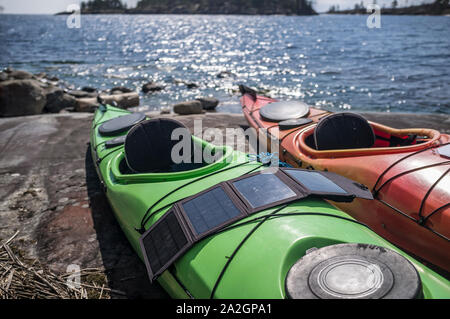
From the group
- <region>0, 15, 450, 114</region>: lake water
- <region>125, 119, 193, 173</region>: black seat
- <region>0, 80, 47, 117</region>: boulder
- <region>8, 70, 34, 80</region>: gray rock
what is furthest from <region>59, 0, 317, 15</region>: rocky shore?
<region>125, 119, 193, 173</region>: black seat

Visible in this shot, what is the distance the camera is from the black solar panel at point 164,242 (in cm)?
319

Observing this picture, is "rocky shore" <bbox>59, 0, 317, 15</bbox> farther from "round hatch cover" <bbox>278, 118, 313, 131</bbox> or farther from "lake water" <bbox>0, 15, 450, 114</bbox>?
"round hatch cover" <bbox>278, 118, 313, 131</bbox>

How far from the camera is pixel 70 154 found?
7.52 meters

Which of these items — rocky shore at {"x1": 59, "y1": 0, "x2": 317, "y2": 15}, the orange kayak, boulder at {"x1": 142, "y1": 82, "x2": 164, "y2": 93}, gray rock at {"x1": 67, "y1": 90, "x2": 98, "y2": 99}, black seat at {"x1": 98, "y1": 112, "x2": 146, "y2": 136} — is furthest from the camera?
rocky shore at {"x1": 59, "y1": 0, "x2": 317, "y2": 15}

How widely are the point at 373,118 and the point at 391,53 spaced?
2009 centimetres

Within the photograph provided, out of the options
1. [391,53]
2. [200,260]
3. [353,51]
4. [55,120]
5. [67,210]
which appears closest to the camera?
[200,260]

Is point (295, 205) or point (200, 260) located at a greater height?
point (295, 205)

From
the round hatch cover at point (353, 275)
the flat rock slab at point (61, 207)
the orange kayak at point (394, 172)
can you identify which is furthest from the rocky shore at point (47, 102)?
the round hatch cover at point (353, 275)

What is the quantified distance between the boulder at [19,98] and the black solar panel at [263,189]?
10.3 metres

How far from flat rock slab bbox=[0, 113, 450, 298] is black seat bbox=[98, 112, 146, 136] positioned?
90 cm

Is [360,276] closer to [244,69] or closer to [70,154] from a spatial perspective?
[70,154]

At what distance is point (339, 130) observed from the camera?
5.57 metres

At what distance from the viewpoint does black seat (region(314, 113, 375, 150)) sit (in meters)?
5.56
